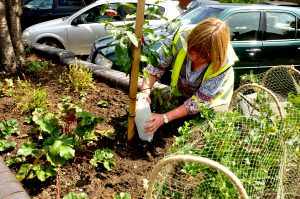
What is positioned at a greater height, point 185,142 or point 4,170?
point 185,142

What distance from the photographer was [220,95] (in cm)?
241

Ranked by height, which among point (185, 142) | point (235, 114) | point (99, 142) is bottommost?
point (99, 142)

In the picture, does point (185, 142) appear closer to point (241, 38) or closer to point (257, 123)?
point (257, 123)

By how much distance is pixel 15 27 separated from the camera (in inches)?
155

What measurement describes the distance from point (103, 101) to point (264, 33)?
353 cm

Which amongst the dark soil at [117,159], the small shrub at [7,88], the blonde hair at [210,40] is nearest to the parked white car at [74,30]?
the small shrub at [7,88]

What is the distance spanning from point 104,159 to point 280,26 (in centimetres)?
458

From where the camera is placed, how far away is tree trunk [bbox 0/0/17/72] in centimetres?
363

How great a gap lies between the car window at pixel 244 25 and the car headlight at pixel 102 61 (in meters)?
2.02

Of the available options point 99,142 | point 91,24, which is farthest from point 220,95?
point 91,24

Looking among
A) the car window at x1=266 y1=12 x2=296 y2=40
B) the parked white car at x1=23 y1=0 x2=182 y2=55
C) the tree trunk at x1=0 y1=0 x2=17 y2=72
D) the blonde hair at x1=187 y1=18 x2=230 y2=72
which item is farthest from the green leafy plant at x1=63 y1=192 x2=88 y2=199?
the parked white car at x1=23 y1=0 x2=182 y2=55

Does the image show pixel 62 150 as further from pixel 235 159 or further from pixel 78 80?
pixel 78 80

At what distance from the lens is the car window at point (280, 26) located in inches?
218

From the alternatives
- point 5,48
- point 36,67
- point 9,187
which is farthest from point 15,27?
point 9,187
